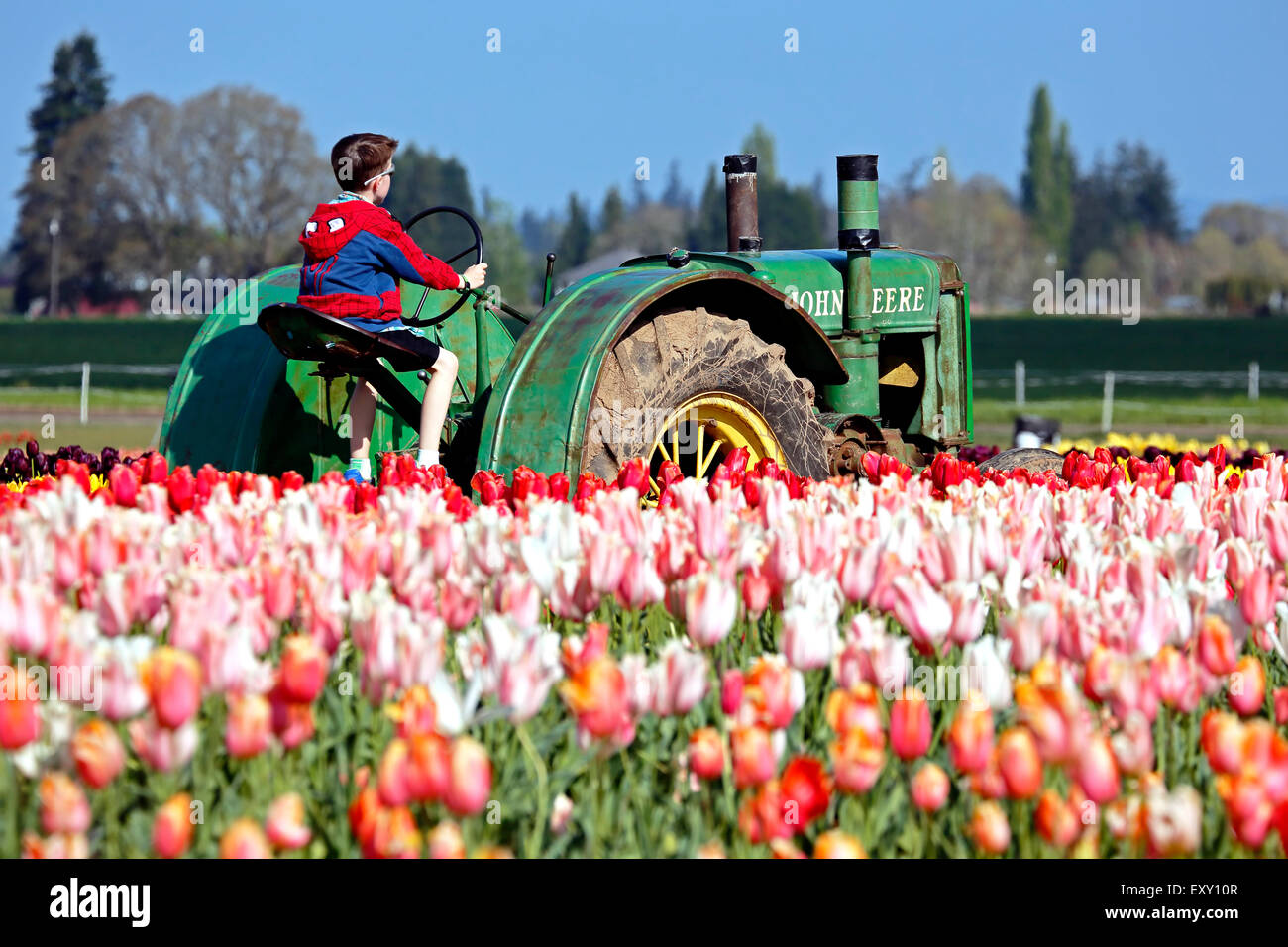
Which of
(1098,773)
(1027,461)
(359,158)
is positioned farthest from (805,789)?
(1027,461)

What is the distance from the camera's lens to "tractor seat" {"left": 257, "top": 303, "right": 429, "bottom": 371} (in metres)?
5.08

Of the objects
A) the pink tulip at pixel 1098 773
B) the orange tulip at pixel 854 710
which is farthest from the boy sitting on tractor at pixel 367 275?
the pink tulip at pixel 1098 773

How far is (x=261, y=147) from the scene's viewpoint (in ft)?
281

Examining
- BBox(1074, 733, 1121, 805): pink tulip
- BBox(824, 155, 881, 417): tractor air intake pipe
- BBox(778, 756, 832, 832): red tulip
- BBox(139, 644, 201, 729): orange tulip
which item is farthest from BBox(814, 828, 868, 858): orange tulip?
BBox(824, 155, 881, 417): tractor air intake pipe

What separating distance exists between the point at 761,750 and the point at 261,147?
87426 mm

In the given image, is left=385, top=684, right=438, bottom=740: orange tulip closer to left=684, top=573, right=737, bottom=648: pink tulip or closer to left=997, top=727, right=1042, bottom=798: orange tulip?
left=684, top=573, right=737, bottom=648: pink tulip

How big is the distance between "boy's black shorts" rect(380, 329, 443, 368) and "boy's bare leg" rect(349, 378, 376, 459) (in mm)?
269

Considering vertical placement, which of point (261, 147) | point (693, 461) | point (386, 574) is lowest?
point (386, 574)

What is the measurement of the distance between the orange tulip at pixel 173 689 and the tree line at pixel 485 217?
→ 199 ft

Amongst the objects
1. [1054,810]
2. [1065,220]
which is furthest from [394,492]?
[1065,220]

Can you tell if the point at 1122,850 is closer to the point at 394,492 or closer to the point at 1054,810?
the point at 1054,810

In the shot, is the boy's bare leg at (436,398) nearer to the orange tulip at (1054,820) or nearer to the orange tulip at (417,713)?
the orange tulip at (417,713)

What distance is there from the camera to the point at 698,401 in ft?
17.8

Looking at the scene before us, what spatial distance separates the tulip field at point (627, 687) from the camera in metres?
2.45
